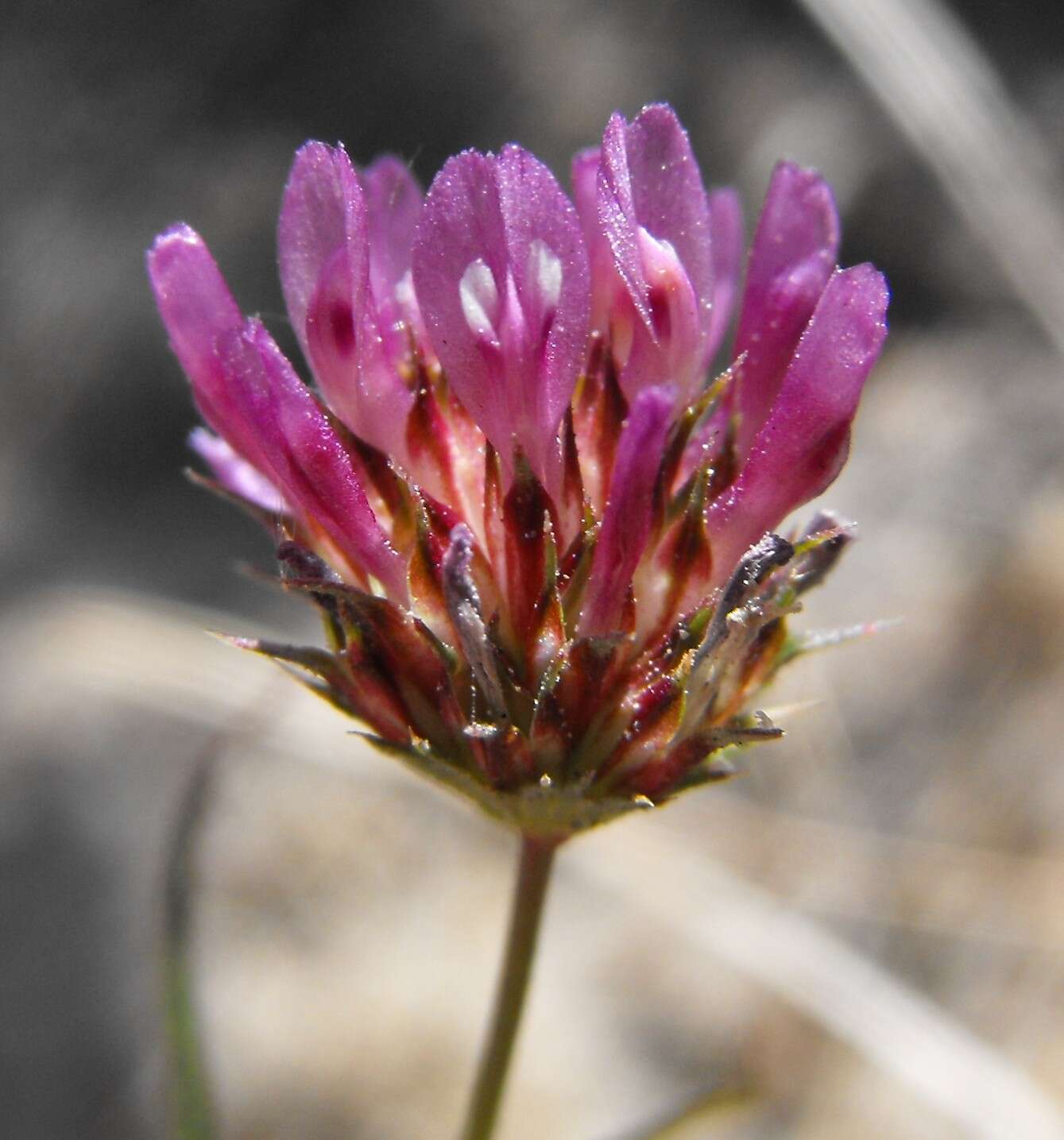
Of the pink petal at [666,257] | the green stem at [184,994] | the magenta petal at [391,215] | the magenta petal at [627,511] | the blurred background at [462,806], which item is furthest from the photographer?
the blurred background at [462,806]

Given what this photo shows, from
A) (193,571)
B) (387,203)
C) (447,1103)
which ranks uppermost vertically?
(387,203)

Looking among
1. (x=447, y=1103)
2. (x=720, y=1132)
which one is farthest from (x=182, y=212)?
(x=720, y=1132)

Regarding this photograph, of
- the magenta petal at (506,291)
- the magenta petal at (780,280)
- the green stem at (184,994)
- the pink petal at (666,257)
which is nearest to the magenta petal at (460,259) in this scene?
the magenta petal at (506,291)

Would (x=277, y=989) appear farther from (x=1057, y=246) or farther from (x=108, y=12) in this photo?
(x=108, y=12)

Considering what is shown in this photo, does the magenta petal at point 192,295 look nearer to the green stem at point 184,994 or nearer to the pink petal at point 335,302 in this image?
the pink petal at point 335,302

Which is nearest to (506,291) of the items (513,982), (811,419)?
(811,419)

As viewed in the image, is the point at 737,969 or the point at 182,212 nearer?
the point at 737,969

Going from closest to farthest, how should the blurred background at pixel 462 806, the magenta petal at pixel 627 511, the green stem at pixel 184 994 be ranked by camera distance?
1. the magenta petal at pixel 627 511
2. the green stem at pixel 184 994
3. the blurred background at pixel 462 806

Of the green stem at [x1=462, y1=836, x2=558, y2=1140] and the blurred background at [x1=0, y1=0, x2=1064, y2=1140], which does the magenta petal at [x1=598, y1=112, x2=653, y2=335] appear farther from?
the blurred background at [x1=0, y1=0, x2=1064, y2=1140]
